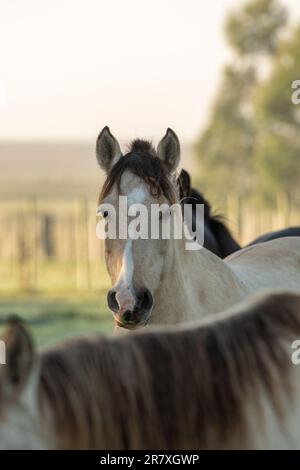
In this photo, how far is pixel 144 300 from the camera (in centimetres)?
478

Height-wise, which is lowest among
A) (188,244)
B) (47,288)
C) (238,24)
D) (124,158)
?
(47,288)

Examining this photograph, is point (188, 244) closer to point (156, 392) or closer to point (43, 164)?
point (156, 392)

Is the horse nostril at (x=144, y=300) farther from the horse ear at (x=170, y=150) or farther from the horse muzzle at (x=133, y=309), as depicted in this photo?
the horse ear at (x=170, y=150)

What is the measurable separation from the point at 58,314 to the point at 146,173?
1400cm

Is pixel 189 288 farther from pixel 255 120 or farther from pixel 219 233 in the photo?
pixel 255 120

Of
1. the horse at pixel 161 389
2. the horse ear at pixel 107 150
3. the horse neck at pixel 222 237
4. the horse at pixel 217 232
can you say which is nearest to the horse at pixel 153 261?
the horse ear at pixel 107 150

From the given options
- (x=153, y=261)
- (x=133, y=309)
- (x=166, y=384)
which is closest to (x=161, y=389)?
(x=166, y=384)

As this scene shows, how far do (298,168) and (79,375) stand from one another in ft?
133

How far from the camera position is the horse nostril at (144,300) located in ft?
15.5

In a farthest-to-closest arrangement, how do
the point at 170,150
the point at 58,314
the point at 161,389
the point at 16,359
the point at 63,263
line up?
the point at 63,263 < the point at 58,314 < the point at 170,150 < the point at 161,389 < the point at 16,359

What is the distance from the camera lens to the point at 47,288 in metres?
28.6

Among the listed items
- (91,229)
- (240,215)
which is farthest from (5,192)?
(240,215)

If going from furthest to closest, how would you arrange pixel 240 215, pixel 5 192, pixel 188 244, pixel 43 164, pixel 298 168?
pixel 43 164
pixel 5 192
pixel 298 168
pixel 240 215
pixel 188 244

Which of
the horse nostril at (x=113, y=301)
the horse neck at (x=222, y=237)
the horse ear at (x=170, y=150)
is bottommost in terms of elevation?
the horse nostril at (x=113, y=301)
